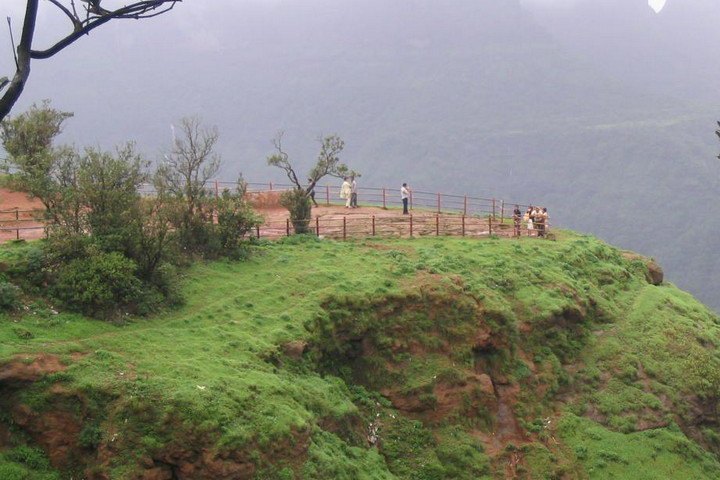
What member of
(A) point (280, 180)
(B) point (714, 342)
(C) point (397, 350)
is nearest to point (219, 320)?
(C) point (397, 350)

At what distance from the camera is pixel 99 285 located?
20359mm

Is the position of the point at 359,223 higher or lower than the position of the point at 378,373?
higher

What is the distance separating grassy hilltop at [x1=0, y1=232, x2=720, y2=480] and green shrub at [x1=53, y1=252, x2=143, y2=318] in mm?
513

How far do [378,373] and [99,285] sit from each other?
799cm

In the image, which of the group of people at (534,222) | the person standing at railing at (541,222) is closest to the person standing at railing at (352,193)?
the group of people at (534,222)

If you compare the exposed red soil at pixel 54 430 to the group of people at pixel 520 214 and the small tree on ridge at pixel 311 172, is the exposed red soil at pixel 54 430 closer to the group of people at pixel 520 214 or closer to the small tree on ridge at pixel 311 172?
the small tree on ridge at pixel 311 172

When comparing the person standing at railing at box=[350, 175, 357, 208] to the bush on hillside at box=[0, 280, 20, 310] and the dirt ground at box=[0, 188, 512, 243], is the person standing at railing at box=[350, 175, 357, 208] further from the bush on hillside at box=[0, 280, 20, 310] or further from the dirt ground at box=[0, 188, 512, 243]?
the bush on hillside at box=[0, 280, 20, 310]

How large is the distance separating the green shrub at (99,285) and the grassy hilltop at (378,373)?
51 centimetres

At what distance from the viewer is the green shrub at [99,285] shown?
2022 cm

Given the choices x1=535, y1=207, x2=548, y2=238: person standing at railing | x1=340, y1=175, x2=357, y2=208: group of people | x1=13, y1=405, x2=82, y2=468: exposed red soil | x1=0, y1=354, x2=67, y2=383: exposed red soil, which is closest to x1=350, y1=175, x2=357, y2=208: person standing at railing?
x1=340, y1=175, x2=357, y2=208: group of people

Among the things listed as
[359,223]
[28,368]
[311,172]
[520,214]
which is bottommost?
[28,368]

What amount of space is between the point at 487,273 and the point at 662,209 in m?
85.9

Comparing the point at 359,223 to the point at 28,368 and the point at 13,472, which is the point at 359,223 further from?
the point at 13,472

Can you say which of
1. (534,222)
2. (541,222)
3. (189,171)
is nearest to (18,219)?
(189,171)
